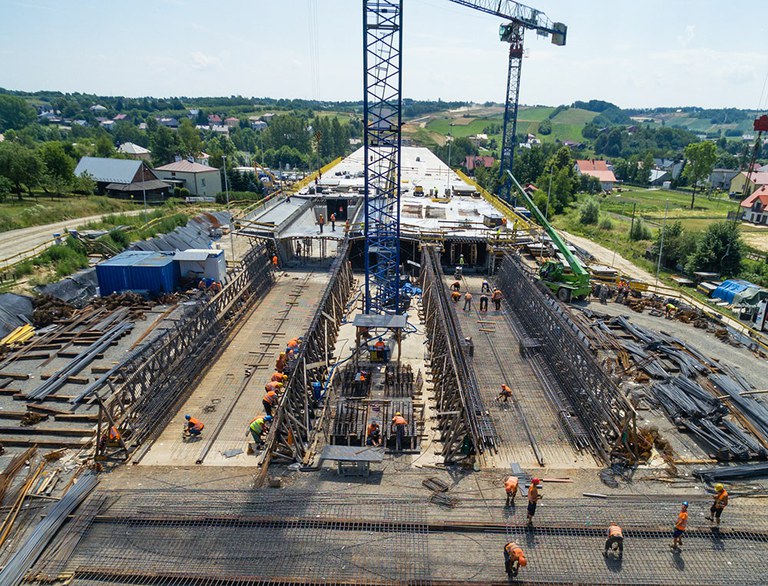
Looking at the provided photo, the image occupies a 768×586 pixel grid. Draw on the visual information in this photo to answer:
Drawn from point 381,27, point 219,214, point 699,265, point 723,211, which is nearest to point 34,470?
point 381,27

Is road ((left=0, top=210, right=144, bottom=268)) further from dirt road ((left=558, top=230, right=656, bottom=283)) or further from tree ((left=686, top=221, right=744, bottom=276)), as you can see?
tree ((left=686, top=221, right=744, bottom=276))

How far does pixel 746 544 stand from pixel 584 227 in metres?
46.7

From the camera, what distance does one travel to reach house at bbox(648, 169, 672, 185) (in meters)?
92.9

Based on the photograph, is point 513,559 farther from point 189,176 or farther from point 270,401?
point 189,176

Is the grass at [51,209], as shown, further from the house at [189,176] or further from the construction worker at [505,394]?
the construction worker at [505,394]

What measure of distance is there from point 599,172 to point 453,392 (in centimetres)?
8612

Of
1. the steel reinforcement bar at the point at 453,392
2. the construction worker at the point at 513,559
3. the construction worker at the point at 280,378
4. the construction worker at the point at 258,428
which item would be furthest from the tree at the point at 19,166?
the construction worker at the point at 513,559

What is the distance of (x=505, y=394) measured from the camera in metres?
15.2

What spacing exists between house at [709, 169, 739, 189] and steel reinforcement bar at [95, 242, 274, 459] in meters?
97.1

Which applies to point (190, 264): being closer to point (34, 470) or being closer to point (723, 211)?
point (34, 470)

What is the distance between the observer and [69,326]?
66.6ft

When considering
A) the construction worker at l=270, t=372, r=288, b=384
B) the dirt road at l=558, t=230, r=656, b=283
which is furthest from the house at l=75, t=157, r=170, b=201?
the dirt road at l=558, t=230, r=656, b=283

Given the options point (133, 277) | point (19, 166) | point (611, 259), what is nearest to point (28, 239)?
point (19, 166)

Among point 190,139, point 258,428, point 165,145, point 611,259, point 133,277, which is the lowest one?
point 611,259
